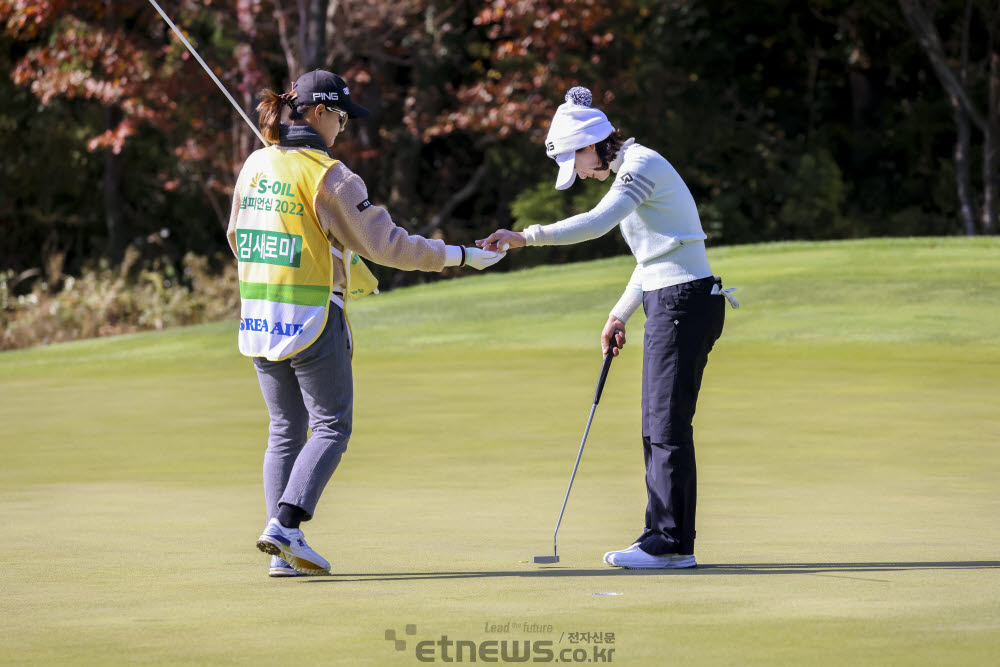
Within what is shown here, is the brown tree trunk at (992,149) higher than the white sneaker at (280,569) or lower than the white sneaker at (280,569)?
higher

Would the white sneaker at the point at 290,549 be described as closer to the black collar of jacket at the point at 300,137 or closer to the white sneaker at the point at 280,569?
the white sneaker at the point at 280,569

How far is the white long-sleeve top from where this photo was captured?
693 cm

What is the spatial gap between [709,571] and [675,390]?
739 mm

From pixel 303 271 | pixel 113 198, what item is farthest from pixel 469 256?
pixel 113 198

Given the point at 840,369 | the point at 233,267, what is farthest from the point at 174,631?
the point at 233,267

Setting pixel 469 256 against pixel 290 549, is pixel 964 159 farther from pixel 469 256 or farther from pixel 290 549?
pixel 290 549

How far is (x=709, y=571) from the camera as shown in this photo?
6.73 m

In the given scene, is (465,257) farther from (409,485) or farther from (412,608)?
(409,485)

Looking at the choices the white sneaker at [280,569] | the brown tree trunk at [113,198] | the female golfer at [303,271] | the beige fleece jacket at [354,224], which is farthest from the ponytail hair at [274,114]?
the brown tree trunk at [113,198]

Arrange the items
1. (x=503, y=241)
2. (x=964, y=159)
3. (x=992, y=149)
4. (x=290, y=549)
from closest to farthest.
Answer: (x=290, y=549), (x=503, y=241), (x=964, y=159), (x=992, y=149)

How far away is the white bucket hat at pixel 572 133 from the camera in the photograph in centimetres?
702

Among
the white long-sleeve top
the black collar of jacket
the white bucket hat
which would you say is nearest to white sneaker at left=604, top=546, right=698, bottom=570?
the white long-sleeve top

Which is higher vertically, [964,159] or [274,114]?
[964,159]

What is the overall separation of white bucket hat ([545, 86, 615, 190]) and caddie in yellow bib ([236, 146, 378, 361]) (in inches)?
36.4
